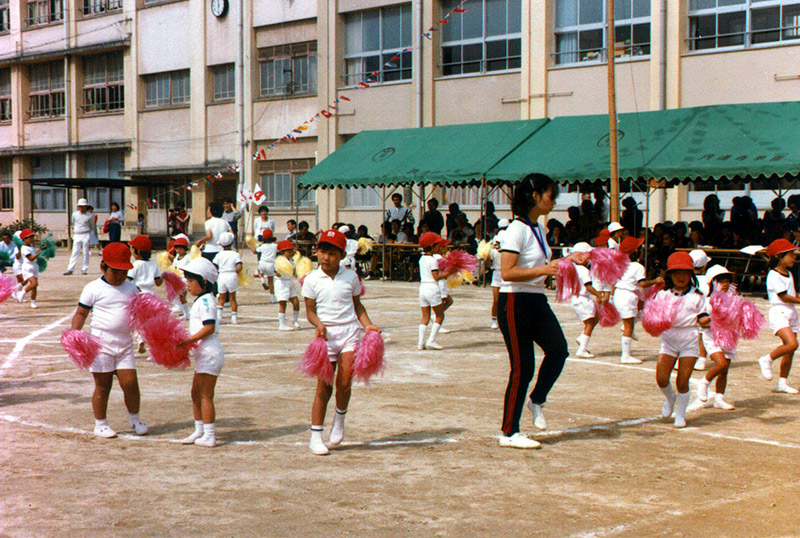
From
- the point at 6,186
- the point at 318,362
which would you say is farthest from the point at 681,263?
the point at 6,186

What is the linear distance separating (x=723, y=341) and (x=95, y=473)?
5.28 meters

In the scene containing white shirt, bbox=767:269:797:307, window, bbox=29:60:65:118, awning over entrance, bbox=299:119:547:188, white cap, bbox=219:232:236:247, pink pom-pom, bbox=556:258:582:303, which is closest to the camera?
pink pom-pom, bbox=556:258:582:303

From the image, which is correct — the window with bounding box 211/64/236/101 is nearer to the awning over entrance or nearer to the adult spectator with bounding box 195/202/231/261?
the awning over entrance

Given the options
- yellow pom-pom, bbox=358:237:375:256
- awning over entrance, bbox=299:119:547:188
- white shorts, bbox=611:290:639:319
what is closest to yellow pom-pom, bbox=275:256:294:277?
white shorts, bbox=611:290:639:319

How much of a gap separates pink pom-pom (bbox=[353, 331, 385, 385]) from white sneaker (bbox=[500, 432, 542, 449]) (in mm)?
1053

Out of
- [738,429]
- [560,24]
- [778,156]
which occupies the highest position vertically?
[560,24]

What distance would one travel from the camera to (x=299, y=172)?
3544 cm

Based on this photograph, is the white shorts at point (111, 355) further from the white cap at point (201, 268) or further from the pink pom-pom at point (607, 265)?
the pink pom-pom at point (607, 265)

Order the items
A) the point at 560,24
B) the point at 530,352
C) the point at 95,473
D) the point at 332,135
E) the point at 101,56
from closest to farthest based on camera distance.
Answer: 1. the point at 95,473
2. the point at 530,352
3. the point at 560,24
4. the point at 332,135
5. the point at 101,56

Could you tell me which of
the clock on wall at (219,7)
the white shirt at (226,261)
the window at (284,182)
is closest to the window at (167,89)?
the clock on wall at (219,7)

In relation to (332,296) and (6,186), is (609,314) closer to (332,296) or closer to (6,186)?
(332,296)

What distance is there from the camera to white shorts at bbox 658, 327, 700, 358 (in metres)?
7.99

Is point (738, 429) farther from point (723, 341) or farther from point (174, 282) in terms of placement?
point (174, 282)

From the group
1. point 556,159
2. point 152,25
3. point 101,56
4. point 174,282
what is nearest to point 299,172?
point 152,25
